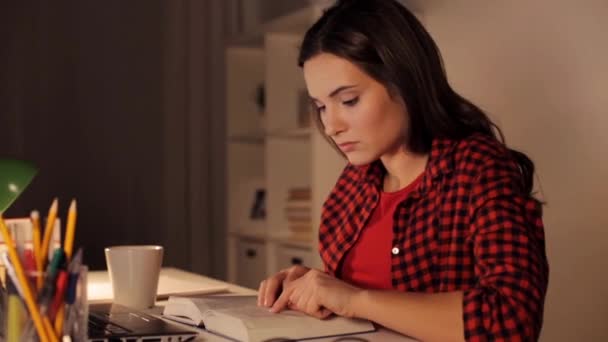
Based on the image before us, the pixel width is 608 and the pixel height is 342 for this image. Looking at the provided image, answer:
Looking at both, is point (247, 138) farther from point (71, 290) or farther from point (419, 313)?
point (71, 290)

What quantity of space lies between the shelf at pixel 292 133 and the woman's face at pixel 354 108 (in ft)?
5.27

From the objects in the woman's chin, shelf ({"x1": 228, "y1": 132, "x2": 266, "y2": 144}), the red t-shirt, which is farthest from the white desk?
shelf ({"x1": 228, "y1": 132, "x2": 266, "y2": 144})

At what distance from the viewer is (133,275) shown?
1.39 meters

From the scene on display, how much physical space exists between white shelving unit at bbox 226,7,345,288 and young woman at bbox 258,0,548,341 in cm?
142

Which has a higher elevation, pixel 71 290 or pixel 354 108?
pixel 354 108

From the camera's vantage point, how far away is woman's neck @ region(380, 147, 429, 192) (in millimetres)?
Result: 1461

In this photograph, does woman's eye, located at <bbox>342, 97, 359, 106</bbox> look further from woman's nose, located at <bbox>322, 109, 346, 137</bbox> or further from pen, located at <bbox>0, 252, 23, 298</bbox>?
pen, located at <bbox>0, 252, 23, 298</bbox>

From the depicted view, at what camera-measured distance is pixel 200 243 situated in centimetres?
415

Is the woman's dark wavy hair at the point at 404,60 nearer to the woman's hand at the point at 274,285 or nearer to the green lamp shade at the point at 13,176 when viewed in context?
the woman's hand at the point at 274,285

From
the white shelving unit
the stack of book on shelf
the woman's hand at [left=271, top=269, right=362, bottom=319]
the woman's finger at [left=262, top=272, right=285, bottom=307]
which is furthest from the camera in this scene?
the stack of book on shelf

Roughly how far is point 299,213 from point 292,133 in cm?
32

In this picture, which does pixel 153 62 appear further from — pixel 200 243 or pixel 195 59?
pixel 200 243

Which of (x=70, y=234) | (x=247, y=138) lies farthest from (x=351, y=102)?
(x=247, y=138)

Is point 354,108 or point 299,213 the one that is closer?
point 354,108
